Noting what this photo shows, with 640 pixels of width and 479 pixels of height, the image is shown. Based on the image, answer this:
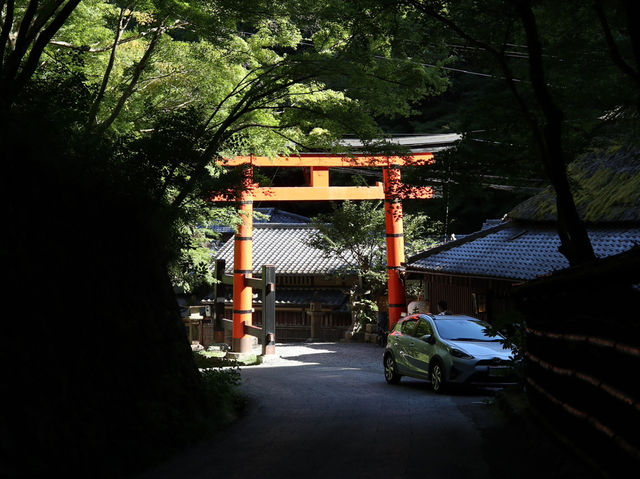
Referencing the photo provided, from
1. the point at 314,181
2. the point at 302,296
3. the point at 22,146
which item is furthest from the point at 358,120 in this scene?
the point at 302,296

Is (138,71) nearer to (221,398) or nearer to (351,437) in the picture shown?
(221,398)

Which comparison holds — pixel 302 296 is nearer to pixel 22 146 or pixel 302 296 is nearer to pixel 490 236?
pixel 490 236

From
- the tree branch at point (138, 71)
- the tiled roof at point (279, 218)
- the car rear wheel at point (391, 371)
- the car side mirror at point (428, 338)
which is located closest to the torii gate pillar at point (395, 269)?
the car rear wheel at point (391, 371)

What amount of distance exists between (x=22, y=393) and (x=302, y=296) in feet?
91.3

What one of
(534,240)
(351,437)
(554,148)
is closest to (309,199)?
(534,240)

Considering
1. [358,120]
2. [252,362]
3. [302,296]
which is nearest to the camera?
[358,120]

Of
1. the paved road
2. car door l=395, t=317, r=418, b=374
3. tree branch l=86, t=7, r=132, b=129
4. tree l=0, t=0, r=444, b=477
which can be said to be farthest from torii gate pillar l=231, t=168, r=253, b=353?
tree branch l=86, t=7, r=132, b=129

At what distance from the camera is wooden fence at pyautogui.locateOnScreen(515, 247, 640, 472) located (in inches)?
187

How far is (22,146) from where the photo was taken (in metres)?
6.95

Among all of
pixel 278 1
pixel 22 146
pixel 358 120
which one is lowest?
pixel 22 146

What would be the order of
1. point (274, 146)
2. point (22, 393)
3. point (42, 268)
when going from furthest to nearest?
point (274, 146)
point (42, 268)
point (22, 393)

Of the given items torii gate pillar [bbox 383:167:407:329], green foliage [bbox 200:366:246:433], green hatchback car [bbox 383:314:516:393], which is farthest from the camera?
torii gate pillar [bbox 383:167:407:329]

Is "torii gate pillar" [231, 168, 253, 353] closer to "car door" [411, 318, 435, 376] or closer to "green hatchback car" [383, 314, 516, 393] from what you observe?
"green hatchback car" [383, 314, 516, 393]

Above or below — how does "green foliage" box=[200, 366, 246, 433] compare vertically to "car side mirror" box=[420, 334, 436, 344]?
below
